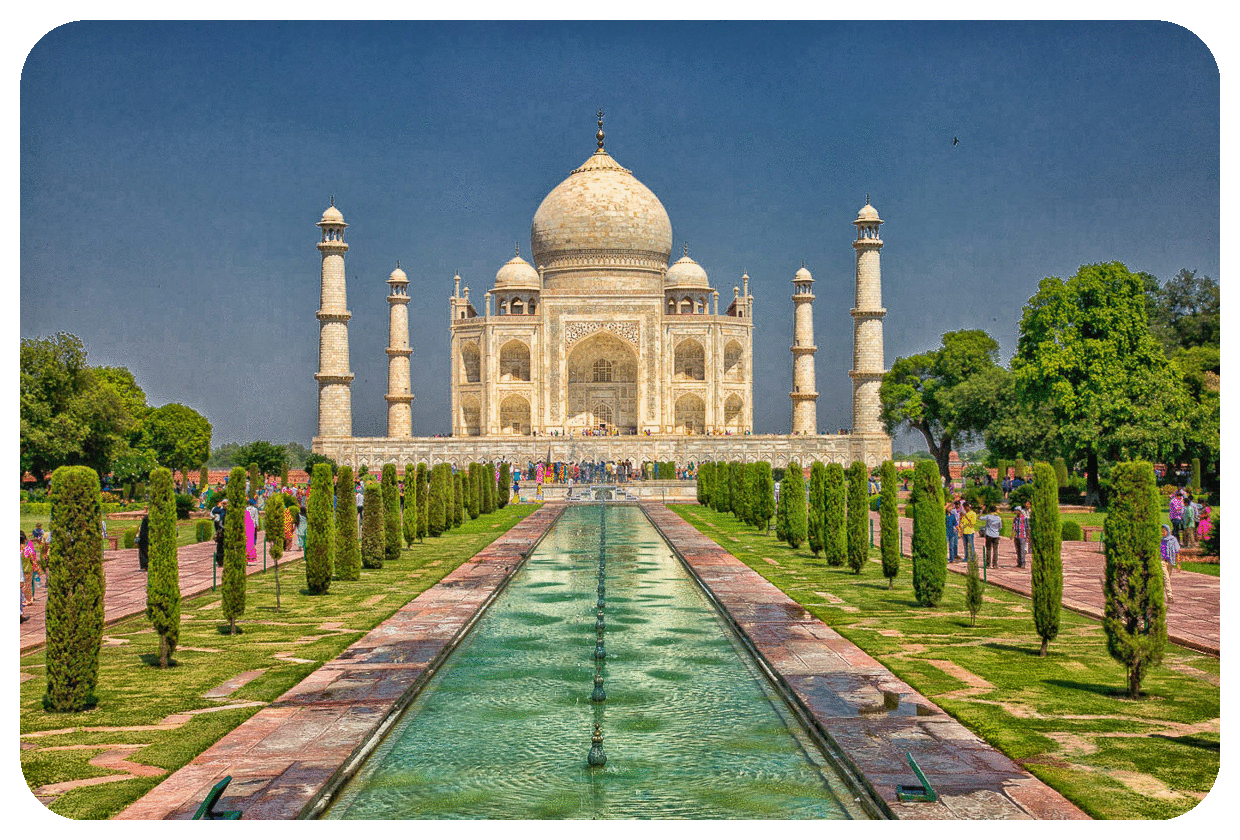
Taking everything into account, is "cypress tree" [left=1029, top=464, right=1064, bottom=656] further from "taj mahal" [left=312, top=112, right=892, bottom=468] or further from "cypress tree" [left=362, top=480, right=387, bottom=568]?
"taj mahal" [left=312, top=112, right=892, bottom=468]

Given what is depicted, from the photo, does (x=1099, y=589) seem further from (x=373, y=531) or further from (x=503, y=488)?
(x=503, y=488)

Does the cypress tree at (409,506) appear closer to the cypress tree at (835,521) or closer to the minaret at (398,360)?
the cypress tree at (835,521)

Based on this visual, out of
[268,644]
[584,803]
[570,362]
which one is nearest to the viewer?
[584,803]

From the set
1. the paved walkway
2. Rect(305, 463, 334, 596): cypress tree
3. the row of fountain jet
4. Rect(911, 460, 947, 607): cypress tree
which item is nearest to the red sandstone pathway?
Rect(305, 463, 334, 596): cypress tree

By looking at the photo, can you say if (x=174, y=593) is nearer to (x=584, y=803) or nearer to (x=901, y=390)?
(x=584, y=803)

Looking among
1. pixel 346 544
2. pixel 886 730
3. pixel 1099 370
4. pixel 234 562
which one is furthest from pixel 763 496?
pixel 886 730

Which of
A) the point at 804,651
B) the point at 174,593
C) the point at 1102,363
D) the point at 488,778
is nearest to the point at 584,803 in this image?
the point at 488,778
